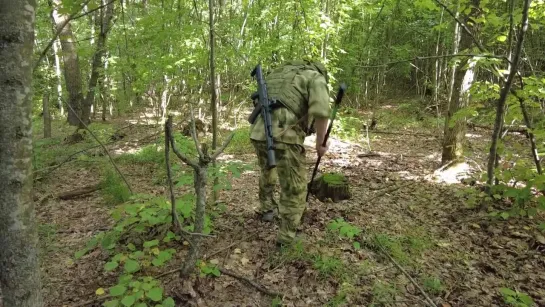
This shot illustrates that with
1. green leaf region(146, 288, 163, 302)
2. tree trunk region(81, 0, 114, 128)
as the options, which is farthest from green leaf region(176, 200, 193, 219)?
tree trunk region(81, 0, 114, 128)

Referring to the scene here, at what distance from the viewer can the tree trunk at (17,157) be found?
1.68 m

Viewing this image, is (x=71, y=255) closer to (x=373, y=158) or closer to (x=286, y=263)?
(x=286, y=263)

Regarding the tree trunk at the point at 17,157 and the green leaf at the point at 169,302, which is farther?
the green leaf at the point at 169,302

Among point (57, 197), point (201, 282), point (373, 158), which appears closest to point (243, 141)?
point (373, 158)

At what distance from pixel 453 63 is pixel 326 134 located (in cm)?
297

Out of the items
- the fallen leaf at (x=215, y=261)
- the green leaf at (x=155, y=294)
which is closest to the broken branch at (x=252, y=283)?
the fallen leaf at (x=215, y=261)

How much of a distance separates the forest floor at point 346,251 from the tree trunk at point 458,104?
0.41 m

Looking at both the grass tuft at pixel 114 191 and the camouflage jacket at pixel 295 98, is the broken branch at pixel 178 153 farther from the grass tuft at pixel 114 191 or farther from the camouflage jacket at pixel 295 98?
the grass tuft at pixel 114 191

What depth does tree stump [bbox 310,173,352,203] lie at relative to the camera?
524 cm

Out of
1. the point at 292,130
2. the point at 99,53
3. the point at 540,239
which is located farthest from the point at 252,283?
the point at 99,53

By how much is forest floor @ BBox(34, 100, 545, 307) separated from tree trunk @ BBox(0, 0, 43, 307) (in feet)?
3.96

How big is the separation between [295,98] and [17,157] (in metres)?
2.71

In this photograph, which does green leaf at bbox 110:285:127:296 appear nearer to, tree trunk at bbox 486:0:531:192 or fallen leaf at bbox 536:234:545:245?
tree trunk at bbox 486:0:531:192

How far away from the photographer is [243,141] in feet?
31.4
